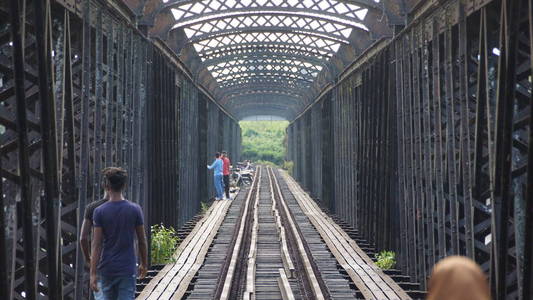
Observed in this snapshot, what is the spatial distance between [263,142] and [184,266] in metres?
74.5

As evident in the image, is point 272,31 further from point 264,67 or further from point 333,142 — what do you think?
point 264,67

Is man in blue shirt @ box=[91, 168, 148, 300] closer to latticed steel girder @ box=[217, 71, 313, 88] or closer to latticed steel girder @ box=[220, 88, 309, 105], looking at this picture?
latticed steel girder @ box=[217, 71, 313, 88]

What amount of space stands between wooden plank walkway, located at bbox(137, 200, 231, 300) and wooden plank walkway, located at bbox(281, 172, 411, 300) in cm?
285

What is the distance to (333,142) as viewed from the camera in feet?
69.0

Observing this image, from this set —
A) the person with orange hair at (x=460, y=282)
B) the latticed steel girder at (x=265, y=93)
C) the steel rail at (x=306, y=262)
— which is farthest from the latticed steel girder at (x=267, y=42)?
the person with orange hair at (x=460, y=282)

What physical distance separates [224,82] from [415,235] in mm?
21796

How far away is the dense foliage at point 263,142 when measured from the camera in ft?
267

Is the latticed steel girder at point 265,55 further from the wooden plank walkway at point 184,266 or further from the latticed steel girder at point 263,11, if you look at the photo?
the wooden plank walkway at point 184,266

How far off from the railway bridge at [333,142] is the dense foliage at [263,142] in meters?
58.5

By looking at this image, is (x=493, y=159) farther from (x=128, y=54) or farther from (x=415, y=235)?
(x=128, y=54)

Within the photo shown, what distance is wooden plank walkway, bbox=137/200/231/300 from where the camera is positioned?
9070 mm

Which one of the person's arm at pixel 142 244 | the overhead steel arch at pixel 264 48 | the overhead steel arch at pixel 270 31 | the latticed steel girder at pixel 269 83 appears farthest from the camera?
the latticed steel girder at pixel 269 83

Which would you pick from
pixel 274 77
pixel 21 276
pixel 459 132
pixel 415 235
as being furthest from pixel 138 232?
pixel 274 77

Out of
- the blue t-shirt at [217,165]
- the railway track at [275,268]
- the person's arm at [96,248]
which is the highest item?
the blue t-shirt at [217,165]
